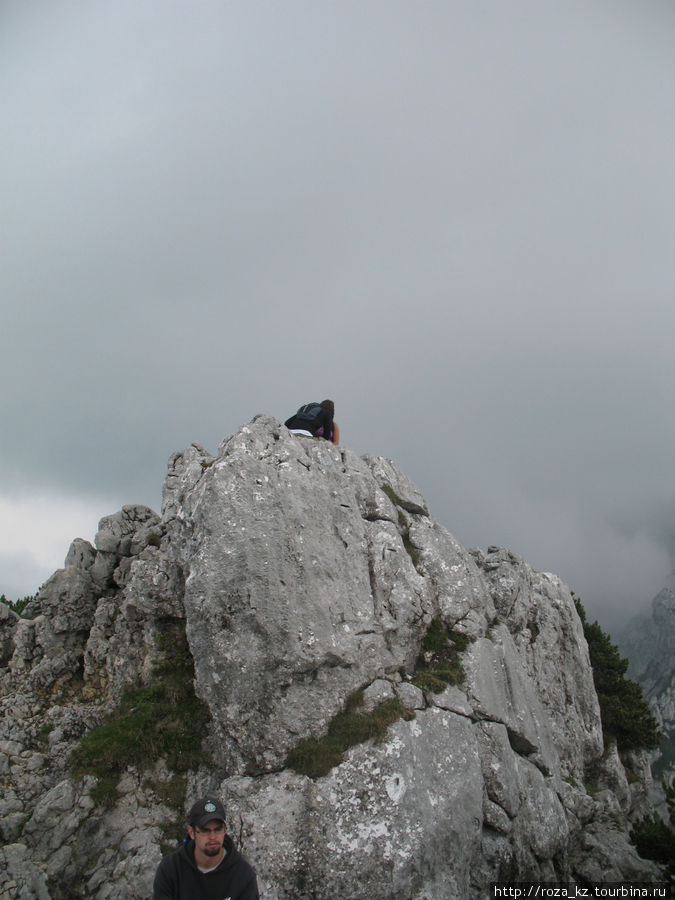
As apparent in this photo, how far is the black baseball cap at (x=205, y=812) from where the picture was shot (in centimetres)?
800

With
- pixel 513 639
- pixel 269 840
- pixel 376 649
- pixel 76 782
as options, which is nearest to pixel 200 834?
pixel 269 840

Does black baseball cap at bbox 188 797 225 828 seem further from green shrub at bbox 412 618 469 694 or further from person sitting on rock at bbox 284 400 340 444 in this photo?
person sitting on rock at bbox 284 400 340 444

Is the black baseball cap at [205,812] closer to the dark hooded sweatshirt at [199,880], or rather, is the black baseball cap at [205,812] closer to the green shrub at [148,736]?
the dark hooded sweatshirt at [199,880]

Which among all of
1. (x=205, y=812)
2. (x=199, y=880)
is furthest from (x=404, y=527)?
(x=199, y=880)

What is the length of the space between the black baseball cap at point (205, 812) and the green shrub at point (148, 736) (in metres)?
9.48

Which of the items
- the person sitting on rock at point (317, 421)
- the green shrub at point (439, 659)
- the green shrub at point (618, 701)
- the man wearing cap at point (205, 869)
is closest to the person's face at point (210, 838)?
the man wearing cap at point (205, 869)

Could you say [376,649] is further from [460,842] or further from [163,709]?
[163,709]

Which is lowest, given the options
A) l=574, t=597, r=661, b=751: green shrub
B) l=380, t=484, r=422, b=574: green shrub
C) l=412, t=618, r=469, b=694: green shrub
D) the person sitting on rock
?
l=574, t=597, r=661, b=751: green shrub

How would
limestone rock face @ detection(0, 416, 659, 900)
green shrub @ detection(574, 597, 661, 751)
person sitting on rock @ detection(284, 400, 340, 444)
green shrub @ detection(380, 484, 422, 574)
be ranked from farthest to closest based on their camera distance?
green shrub @ detection(574, 597, 661, 751)
person sitting on rock @ detection(284, 400, 340, 444)
green shrub @ detection(380, 484, 422, 574)
limestone rock face @ detection(0, 416, 659, 900)

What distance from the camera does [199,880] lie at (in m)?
8.04

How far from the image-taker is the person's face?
8.03 metres

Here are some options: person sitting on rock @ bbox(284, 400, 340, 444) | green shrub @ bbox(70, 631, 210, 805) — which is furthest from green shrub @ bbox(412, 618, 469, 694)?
person sitting on rock @ bbox(284, 400, 340, 444)

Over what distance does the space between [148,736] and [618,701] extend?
28448mm

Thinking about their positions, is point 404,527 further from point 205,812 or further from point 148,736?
point 205,812
